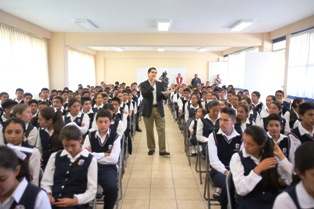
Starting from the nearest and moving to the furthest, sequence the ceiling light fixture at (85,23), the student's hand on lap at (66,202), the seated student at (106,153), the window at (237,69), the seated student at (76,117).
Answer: the student's hand on lap at (66,202), the seated student at (106,153), the seated student at (76,117), the ceiling light fixture at (85,23), the window at (237,69)

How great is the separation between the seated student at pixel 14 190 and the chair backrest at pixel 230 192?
1.26 metres

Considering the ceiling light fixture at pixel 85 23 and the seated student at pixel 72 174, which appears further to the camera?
the ceiling light fixture at pixel 85 23

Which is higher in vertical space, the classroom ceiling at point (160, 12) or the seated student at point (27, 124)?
the classroom ceiling at point (160, 12)

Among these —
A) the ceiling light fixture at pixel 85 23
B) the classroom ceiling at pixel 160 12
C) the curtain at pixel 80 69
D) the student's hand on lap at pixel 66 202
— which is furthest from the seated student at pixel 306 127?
the curtain at pixel 80 69

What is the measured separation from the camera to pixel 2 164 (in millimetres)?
1270

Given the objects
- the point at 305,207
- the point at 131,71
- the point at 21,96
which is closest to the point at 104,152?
the point at 305,207

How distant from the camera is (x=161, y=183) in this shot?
3.60 m

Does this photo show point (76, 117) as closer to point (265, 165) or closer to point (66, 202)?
point (66, 202)

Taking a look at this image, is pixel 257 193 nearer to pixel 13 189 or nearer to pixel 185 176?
pixel 13 189

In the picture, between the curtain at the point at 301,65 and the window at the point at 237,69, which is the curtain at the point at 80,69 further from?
the curtain at the point at 301,65

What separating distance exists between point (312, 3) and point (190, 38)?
13.2 feet

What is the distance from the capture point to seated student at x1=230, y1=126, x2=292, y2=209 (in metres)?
1.78

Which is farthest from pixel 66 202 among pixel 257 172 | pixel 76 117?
pixel 76 117

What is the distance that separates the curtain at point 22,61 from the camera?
19.6ft
